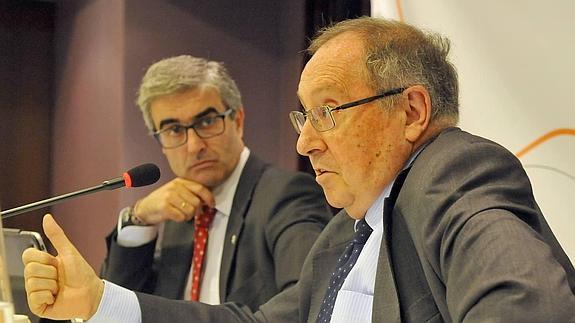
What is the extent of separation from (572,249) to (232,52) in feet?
6.31

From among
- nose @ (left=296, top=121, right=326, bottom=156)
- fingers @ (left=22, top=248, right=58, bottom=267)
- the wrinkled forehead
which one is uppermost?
the wrinkled forehead

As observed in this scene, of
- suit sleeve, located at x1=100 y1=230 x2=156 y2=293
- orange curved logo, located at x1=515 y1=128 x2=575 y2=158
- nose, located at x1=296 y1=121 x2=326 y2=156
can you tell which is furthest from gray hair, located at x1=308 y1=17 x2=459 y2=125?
suit sleeve, located at x1=100 y1=230 x2=156 y2=293

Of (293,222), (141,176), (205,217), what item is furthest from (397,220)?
(205,217)

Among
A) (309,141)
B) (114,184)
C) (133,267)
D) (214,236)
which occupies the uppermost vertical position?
(309,141)

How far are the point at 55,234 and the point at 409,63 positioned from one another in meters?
0.63

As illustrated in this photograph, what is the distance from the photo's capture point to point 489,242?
1.06m

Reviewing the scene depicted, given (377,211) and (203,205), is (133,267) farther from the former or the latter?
(377,211)

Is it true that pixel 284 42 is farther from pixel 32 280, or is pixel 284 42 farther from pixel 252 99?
pixel 32 280

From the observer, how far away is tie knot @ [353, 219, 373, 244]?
1471 millimetres

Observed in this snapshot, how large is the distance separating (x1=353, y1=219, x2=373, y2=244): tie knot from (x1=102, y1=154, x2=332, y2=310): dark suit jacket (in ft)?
1.84

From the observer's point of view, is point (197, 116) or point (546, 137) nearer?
point (546, 137)

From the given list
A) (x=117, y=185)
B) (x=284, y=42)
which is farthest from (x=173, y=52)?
(x=117, y=185)

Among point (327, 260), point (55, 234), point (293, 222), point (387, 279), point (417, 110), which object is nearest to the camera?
point (387, 279)

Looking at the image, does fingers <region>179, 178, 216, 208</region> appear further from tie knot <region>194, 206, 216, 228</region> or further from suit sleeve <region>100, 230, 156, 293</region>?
suit sleeve <region>100, 230, 156, 293</region>
